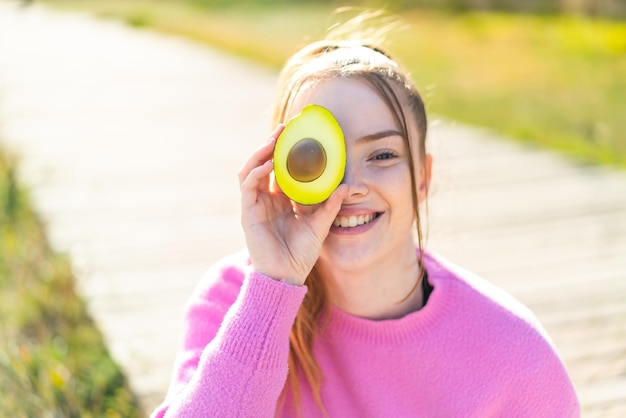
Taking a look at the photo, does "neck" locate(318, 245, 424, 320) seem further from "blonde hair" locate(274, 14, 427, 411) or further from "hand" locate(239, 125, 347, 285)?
"hand" locate(239, 125, 347, 285)

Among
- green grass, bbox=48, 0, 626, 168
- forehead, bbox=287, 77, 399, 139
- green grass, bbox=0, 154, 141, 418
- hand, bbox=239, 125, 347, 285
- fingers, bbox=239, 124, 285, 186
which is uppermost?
green grass, bbox=48, 0, 626, 168

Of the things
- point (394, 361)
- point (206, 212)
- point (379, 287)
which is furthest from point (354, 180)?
point (206, 212)

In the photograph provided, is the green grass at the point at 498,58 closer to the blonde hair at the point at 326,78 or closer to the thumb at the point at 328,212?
the blonde hair at the point at 326,78

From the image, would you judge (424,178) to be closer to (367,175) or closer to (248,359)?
(367,175)

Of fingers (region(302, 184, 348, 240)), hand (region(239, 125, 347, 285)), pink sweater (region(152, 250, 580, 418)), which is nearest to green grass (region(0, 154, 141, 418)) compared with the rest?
pink sweater (region(152, 250, 580, 418))

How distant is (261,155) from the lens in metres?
2.11

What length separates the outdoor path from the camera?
349 cm

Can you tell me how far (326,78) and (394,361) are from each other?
672 mm

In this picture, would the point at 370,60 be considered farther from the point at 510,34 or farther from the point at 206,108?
the point at 510,34

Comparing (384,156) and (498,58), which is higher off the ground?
(498,58)

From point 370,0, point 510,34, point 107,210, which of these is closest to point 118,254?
point 107,210

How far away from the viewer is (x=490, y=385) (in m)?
2.06

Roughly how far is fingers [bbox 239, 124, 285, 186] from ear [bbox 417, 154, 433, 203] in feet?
1.17

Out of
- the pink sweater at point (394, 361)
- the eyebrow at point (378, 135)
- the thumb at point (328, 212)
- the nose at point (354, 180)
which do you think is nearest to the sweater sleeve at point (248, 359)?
the pink sweater at point (394, 361)
